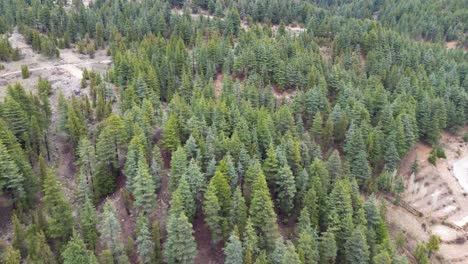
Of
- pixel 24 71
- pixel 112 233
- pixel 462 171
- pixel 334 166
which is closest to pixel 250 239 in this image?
pixel 112 233

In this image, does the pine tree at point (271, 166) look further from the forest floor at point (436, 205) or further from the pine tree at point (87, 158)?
the pine tree at point (87, 158)

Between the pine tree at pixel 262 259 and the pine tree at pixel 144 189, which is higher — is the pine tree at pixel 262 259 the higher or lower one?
the lower one

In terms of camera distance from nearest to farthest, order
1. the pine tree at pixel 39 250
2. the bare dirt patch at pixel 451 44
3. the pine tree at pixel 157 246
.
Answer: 1. the pine tree at pixel 39 250
2. the pine tree at pixel 157 246
3. the bare dirt patch at pixel 451 44

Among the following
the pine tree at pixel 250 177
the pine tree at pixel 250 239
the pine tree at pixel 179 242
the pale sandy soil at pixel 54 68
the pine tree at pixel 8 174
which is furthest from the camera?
the pale sandy soil at pixel 54 68

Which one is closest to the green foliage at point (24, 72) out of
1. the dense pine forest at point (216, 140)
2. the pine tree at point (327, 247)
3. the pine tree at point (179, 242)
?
the dense pine forest at point (216, 140)

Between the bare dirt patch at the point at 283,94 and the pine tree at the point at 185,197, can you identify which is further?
the bare dirt patch at the point at 283,94

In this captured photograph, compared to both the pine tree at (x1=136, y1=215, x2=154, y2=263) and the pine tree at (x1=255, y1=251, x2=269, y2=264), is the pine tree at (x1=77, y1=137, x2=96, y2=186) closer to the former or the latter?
the pine tree at (x1=136, y1=215, x2=154, y2=263)

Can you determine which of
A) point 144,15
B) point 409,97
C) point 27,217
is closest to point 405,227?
point 409,97

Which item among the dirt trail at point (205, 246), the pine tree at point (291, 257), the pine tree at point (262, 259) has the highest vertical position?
the pine tree at point (291, 257)
